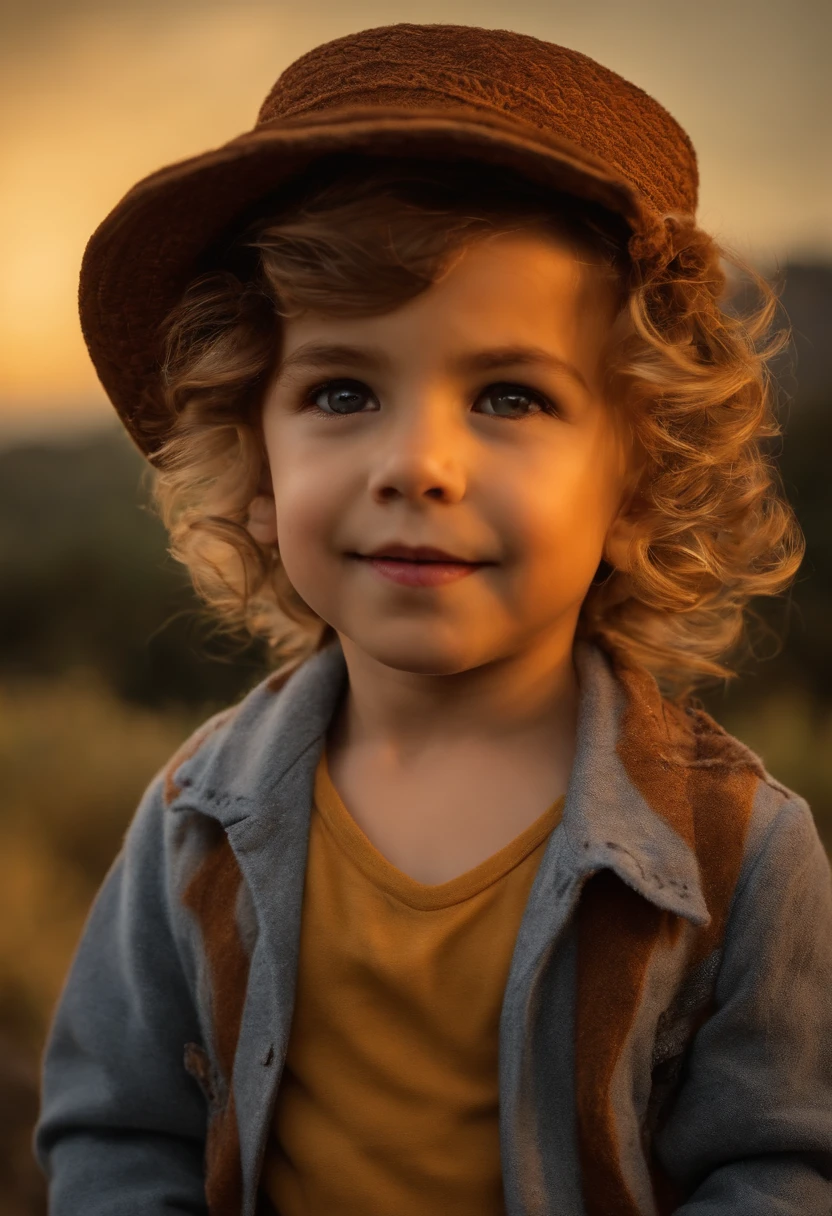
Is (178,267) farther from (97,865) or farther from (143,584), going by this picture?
(97,865)

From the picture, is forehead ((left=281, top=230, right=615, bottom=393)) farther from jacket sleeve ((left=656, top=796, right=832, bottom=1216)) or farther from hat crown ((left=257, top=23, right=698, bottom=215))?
jacket sleeve ((left=656, top=796, right=832, bottom=1216))

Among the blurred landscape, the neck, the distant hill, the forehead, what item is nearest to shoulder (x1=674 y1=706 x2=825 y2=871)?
the neck

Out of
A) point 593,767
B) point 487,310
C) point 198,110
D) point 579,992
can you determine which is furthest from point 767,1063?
point 198,110

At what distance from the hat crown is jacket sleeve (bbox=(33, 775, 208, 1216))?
2.62ft

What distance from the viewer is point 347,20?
190cm

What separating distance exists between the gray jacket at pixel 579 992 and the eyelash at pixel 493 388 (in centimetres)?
31

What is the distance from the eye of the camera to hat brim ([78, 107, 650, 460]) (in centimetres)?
93

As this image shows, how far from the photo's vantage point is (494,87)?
3.31 feet

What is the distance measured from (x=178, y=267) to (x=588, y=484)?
1.58 feet

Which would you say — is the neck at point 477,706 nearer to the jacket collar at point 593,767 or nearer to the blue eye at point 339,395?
the jacket collar at point 593,767

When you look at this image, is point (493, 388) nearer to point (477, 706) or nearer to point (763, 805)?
point (477, 706)

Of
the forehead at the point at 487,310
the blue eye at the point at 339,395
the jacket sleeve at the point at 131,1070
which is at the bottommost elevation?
the jacket sleeve at the point at 131,1070

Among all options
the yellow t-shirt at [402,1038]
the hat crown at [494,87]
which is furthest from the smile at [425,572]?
the hat crown at [494,87]

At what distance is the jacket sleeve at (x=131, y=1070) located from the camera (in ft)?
4.07
